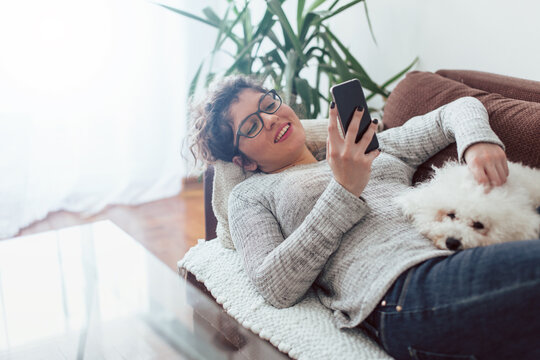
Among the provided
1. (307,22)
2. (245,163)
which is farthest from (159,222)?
(245,163)

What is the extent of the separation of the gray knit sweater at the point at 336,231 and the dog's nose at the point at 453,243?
2 cm

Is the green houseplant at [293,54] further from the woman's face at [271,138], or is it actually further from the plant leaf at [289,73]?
the woman's face at [271,138]

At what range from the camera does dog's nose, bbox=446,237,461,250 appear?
37.5 inches

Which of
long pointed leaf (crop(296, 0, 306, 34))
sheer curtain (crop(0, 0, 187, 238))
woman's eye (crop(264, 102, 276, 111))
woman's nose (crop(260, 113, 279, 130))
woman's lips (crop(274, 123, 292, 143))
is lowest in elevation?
sheer curtain (crop(0, 0, 187, 238))

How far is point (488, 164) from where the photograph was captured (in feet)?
3.36

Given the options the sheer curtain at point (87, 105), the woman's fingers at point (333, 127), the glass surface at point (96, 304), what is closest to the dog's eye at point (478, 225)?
the woman's fingers at point (333, 127)

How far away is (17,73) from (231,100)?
5.85 feet

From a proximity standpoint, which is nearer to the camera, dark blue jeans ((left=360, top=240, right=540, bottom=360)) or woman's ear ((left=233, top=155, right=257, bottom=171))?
dark blue jeans ((left=360, top=240, right=540, bottom=360))

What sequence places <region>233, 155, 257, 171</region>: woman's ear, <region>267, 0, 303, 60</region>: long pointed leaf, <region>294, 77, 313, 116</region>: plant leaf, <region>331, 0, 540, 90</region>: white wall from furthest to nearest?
<region>294, 77, 313, 116</region>: plant leaf < <region>267, 0, 303, 60</region>: long pointed leaf < <region>331, 0, 540, 90</region>: white wall < <region>233, 155, 257, 171</region>: woman's ear

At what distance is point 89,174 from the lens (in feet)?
9.80

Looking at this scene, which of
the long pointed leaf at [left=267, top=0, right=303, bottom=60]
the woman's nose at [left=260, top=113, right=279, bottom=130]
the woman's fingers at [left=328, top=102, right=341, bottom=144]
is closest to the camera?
the woman's fingers at [left=328, top=102, right=341, bottom=144]

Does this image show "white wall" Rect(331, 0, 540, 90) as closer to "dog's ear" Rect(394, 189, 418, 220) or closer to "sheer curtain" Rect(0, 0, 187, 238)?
"dog's ear" Rect(394, 189, 418, 220)

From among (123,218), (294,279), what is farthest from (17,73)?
(294,279)

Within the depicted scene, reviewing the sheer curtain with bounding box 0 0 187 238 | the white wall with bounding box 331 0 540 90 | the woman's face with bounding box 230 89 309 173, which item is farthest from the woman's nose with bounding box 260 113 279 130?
the sheer curtain with bounding box 0 0 187 238
